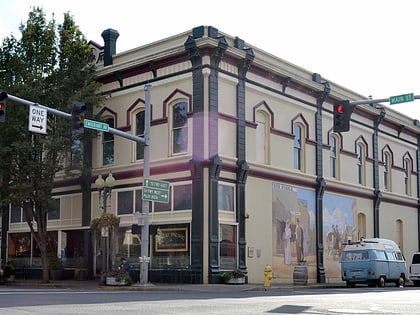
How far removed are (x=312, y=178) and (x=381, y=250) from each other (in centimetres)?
561

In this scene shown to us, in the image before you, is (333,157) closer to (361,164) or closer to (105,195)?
(361,164)

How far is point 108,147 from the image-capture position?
35250 mm

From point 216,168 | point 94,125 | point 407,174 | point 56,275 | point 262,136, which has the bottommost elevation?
point 56,275

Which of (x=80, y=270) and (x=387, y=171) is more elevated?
(x=387, y=171)

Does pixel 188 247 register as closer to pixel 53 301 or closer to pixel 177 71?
pixel 177 71

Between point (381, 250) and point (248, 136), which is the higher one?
point (248, 136)

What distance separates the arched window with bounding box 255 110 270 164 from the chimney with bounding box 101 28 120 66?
820 cm

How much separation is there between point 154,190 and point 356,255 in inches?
474

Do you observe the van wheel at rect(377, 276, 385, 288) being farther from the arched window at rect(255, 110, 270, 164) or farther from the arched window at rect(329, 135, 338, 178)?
the arched window at rect(329, 135, 338, 178)

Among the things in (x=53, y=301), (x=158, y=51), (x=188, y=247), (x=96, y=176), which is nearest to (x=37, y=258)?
(x=96, y=176)

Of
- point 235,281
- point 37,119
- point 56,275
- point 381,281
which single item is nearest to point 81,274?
point 56,275

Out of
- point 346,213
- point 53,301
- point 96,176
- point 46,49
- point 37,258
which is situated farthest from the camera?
point 346,213

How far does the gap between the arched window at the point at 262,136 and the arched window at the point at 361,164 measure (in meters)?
10.2

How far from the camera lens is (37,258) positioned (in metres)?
37.5
